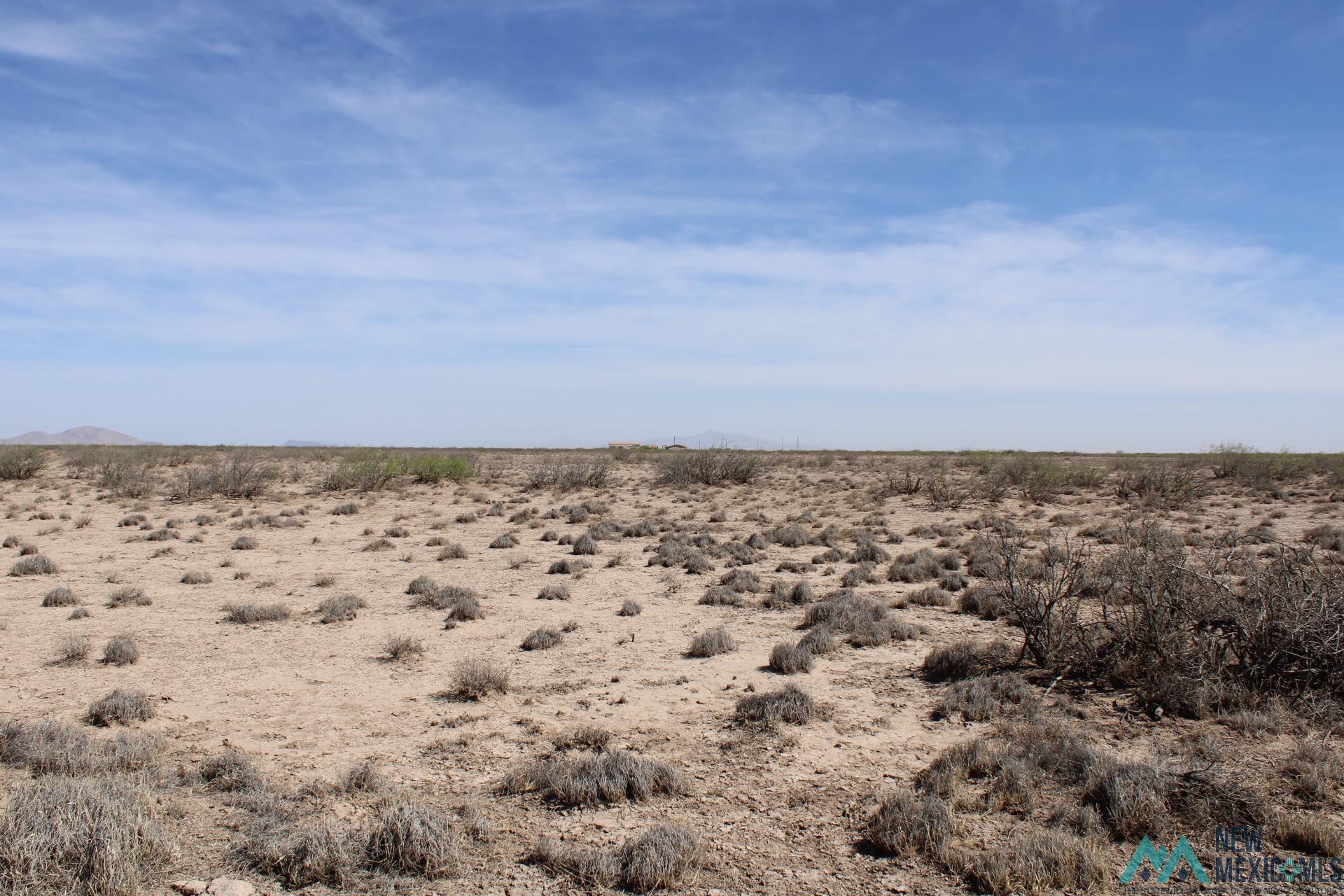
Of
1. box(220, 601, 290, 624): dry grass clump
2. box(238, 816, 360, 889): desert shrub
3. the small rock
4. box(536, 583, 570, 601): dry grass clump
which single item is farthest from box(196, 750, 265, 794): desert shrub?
box(536, 583, 570, 601): dry grass clump

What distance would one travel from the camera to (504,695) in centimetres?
789

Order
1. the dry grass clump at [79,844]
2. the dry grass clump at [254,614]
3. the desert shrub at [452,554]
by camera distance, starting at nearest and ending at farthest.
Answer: the dry grass clump at [79,844], the dry grass clump at [254,614], the desert shrub at [452,554]

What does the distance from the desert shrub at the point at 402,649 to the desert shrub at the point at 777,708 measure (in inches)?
168

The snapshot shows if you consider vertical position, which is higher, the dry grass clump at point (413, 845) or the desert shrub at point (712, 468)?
the desert shrub at point (712, 468)

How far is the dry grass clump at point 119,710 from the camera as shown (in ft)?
22.4

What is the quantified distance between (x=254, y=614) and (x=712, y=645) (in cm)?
659

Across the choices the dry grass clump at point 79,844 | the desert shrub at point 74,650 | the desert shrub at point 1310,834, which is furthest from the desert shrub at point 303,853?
the desert shrub at point 74,650

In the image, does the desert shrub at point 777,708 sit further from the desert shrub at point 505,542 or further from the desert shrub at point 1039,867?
the desert shrub at point 505,542

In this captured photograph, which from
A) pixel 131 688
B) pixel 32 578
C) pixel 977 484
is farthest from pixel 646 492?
pixel 131 688

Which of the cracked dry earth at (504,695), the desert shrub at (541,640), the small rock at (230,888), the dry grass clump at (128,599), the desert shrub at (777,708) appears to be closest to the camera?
the small rock at (230,888)

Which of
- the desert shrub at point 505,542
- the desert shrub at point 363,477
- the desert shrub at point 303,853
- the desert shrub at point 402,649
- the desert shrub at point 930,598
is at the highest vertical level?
the desert shrub at point 363,477

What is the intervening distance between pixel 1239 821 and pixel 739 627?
21.6 ft

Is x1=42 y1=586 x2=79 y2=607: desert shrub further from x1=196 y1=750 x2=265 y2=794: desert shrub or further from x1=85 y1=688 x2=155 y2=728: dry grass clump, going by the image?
x1=196 y1=750 x2=265 y2=794: desert shrub

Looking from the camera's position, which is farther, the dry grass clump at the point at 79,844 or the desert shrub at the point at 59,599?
the desert shrub at the point at 59,599
